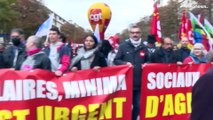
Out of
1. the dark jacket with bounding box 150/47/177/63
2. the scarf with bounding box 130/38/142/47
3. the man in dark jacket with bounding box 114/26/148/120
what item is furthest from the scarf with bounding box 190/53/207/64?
the scarf with bounding box 130/38/142/47

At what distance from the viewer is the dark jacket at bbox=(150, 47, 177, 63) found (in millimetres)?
9666

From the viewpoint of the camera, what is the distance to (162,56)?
9.95m

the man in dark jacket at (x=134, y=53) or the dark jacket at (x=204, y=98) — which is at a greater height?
the dark jacket at (x=204, y=98)

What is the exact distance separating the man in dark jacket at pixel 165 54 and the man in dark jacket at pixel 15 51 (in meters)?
2.47

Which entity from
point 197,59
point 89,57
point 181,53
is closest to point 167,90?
point 197,59

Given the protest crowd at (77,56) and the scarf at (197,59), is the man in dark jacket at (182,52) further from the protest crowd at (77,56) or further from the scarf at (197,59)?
the scarf at (197,59)

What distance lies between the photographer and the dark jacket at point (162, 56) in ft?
31.7

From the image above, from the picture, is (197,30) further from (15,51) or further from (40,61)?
(40,61)

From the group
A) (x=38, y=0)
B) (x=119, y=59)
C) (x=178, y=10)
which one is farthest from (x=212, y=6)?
(x=119, y=59)

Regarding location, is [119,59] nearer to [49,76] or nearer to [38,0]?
[49,76]

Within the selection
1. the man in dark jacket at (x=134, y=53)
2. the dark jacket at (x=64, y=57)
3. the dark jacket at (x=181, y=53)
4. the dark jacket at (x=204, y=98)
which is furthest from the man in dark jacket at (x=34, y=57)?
the dark jacket at (x=181, y=53)

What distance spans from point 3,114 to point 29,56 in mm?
885

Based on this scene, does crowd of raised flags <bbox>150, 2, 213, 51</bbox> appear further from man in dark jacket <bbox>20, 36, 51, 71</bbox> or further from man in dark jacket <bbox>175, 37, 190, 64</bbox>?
man in dark jacket <bbox>20, 36, 51, 71</bbox>

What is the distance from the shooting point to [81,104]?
709cm
